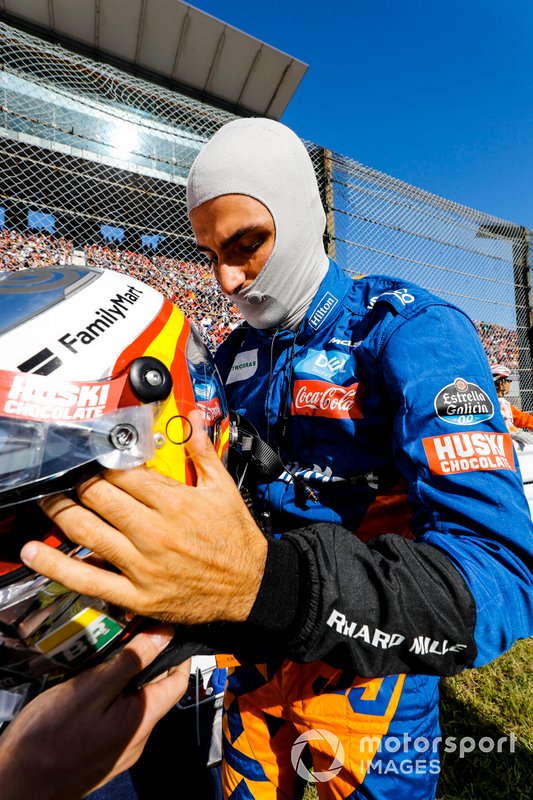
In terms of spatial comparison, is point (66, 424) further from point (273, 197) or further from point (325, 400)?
point (273, 197)

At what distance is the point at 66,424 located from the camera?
2.33 ft

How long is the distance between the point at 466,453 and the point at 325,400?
39cm

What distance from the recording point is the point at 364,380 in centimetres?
107

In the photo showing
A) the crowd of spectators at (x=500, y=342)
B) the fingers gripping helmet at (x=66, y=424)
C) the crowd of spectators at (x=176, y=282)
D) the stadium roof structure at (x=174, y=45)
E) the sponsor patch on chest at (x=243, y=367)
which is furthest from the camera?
the stadium roof structure at (x=174, y=45)

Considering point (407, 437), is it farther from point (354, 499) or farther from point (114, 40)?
point (114, 40)

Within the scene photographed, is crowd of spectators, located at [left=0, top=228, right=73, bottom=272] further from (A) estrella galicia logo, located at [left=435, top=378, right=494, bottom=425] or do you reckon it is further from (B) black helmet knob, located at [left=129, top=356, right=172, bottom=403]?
(A) estrella galicia logo, located at [left=435, top=378, right=494, bottom=425]

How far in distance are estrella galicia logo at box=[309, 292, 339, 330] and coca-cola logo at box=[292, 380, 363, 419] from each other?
179mm

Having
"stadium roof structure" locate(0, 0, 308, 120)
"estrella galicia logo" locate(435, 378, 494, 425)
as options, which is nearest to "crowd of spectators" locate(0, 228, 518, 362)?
"estrella galicia logo" locate(435, 378, 494, 425)

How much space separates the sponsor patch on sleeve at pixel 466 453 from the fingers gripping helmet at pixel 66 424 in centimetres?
47

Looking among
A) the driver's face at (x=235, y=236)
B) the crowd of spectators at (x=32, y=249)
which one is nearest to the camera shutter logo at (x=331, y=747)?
the driver's face at (x=235, y=236)

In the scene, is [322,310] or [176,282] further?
[176,282]

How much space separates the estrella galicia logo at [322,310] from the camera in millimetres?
1229

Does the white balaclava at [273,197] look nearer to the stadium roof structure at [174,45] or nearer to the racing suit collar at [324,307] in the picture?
the racing suit collar at [324,307]

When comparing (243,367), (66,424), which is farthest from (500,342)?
(66,424)
